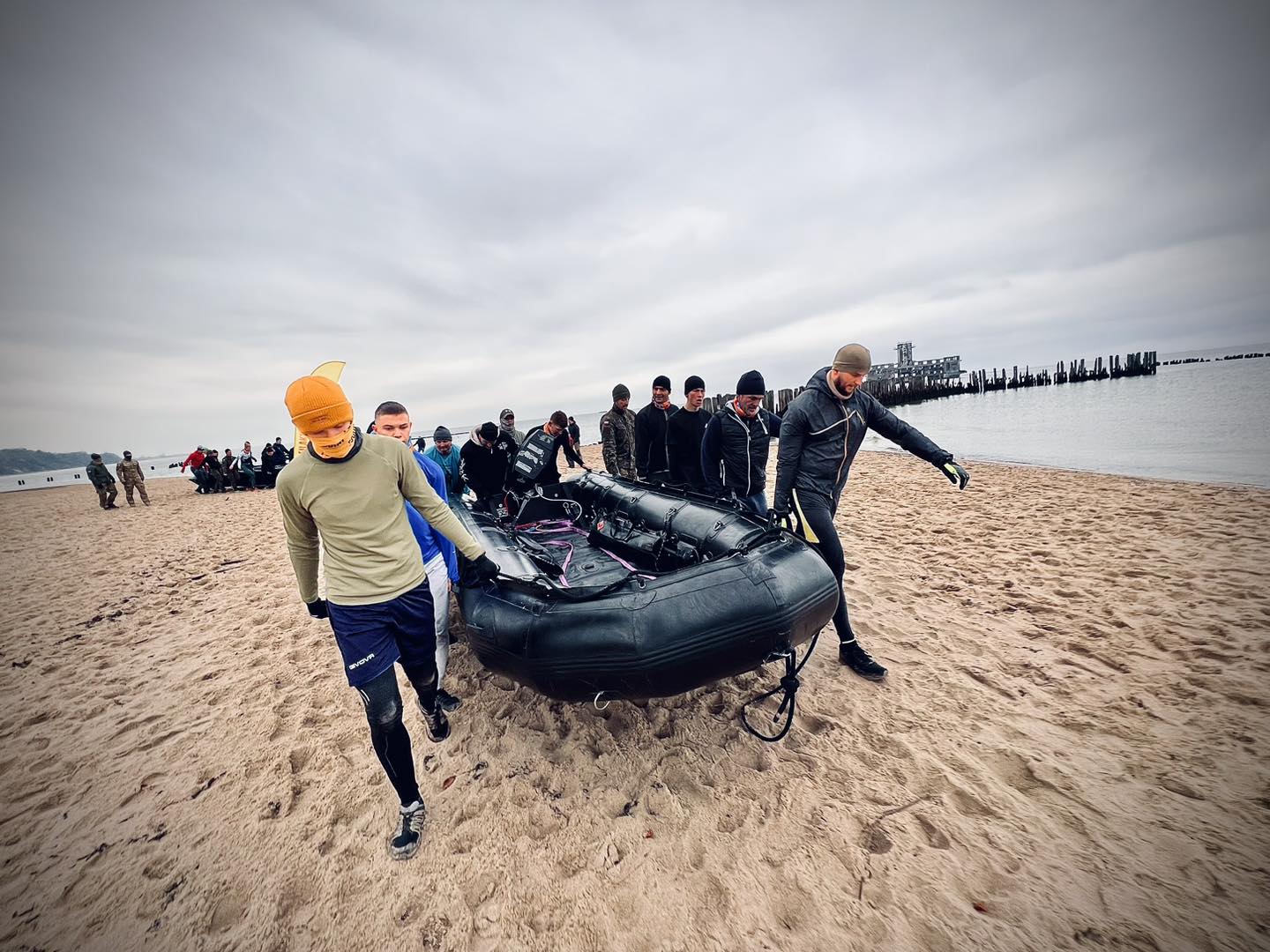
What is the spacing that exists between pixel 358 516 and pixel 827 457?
2718mm

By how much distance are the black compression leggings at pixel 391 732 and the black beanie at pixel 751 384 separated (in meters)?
3.22

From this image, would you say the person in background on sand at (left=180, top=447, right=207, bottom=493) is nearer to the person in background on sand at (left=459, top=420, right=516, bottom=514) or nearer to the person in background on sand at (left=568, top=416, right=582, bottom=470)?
the person in background on sand at (left=568, top=416, right=582, bottom=470)

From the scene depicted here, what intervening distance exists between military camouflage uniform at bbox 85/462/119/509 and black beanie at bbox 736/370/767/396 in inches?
763

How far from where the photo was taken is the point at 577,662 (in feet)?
7.18

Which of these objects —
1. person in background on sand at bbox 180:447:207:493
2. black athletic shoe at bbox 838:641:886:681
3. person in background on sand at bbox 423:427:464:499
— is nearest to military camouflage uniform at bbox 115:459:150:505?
person in background on sand at bbox 180:447:207:493

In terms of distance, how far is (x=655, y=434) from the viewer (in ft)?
16.8

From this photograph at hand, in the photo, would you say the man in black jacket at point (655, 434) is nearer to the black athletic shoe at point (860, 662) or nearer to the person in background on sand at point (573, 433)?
the person in background on sand at point (573, 433)

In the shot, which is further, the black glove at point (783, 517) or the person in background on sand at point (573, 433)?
the person in background on sand at point (573, 433)

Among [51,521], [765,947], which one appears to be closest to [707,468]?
[765,947]

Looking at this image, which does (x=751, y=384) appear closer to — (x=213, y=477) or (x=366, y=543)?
(x=366, y=543)

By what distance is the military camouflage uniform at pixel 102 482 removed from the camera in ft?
44.9

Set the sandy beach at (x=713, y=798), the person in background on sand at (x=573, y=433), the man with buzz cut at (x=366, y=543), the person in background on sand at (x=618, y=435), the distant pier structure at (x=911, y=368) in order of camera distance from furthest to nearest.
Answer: the distant pier structure at (x=911, y=368) → the person in background on sand at (x=573, y=433) → the person in background on sand at (x=618, y=435) → the man with buzz cut at (x=366, y=543) → the sandy beach at (x=713, y=798)

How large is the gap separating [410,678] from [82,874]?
1564 mm

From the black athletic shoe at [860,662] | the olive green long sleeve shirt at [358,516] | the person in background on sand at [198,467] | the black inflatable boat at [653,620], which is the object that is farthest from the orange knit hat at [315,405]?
the person in background on sand at [198,467]
